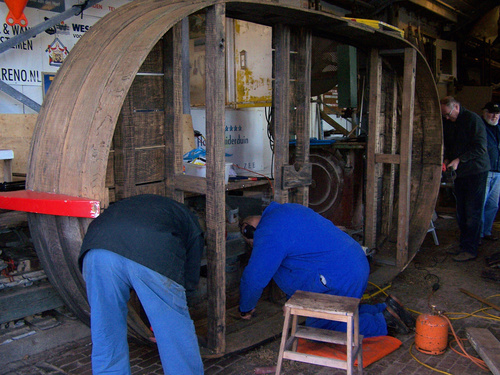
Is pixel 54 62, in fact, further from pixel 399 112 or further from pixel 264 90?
pixel 399 112

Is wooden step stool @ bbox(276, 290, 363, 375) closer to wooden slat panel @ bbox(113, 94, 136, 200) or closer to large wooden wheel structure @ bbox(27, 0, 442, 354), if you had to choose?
Result: large wooden wheel structure @ bbox(27, 0, 442, 354)

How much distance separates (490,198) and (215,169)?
5715mm

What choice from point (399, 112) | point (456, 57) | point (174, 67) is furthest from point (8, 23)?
point (456, 57)

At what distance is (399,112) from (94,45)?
4.71 metres

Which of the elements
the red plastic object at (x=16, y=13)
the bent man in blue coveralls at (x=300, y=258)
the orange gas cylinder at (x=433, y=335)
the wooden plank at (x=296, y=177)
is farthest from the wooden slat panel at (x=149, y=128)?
the orange gas cylinder at (x=433, y=335)

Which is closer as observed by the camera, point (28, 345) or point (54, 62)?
point (28, 345)

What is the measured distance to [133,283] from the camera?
2971 millimetres

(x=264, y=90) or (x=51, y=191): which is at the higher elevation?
(x=264, y=90)

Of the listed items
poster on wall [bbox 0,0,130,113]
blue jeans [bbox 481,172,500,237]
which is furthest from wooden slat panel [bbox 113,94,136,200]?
blue jeans [bbox 481,172,500,237]

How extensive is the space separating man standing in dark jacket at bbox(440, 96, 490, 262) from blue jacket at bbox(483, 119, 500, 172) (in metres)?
0.65

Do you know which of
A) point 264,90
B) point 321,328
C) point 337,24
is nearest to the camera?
point 321,328

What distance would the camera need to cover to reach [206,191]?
3746 millimetres

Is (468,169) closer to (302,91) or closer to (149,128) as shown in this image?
(302,91)

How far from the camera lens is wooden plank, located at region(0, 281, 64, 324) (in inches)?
154
